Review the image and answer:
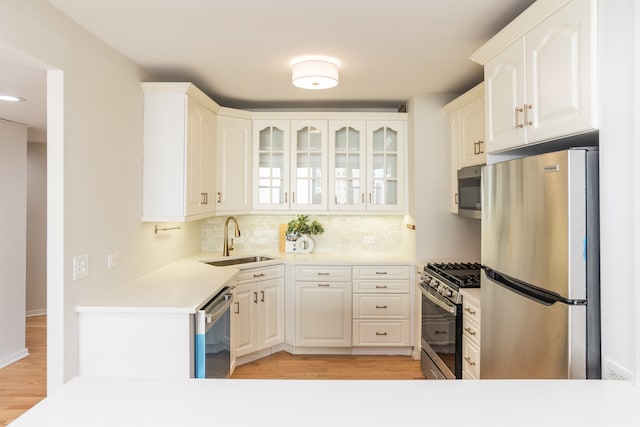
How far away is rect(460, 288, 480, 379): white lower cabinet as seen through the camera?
7.75 feet

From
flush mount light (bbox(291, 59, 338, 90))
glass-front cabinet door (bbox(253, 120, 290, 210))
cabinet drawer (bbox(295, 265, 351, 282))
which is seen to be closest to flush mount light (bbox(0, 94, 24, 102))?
glass-front cabinet door (bbox(253, 120, 290, 210))

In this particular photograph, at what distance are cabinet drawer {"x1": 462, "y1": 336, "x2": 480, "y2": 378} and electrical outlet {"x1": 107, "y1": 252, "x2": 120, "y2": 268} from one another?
7.44ft

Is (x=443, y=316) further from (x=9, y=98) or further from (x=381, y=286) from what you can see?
(x=9, y=98)

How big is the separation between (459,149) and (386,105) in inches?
41.4

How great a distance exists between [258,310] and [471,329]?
6.08 feet

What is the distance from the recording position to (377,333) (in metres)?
3.71

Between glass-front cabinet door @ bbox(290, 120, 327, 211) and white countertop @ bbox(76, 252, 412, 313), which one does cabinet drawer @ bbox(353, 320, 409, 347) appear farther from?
glass-front cabinet door @ bbox(290, 120, 327, 211)

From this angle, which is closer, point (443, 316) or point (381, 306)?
point (443, 316)

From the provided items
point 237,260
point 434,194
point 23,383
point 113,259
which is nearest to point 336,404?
point 113,259

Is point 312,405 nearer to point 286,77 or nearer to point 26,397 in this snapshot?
point 286,77

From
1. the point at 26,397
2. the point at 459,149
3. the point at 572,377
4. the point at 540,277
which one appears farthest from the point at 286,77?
the point at 26,397

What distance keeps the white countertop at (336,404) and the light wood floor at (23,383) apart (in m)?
2.22

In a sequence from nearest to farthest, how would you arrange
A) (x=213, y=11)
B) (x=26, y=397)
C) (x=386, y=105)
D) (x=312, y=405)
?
(x=312, y=405)
(x=213, y=11)
(x=26, y=397)
(x=386, y=105)

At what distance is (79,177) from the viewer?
2.21 m
